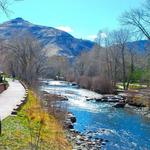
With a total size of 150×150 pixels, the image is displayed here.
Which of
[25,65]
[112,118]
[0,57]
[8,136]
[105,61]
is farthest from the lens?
[105,61]

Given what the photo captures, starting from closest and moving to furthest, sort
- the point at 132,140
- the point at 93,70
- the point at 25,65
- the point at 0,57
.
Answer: the point at 132,140 < the point at 25,65 < the point at 0,57 < the point at 93,70

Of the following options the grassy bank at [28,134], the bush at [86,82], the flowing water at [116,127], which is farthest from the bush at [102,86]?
the grassy bank at [28,134]

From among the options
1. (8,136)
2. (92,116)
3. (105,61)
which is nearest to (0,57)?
(105,61)

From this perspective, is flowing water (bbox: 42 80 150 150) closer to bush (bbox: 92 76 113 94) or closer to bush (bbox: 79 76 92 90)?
bush (bbox: 92 76 113 94)

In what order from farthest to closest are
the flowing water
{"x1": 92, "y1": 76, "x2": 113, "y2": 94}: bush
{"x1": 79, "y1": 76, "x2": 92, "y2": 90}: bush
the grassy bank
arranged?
{"x1": 79, "y1": 76, "x2": 92, "y2": 90}: bush
{"x1": 92, "y1": 76, "x2": 113, "y2": 94}: bush
the flowing water
the grassy bank

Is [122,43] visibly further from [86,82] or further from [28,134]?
[28,134]

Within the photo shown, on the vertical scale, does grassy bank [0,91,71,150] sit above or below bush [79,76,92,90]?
below

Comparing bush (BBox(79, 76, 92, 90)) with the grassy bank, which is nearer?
the grassy bank

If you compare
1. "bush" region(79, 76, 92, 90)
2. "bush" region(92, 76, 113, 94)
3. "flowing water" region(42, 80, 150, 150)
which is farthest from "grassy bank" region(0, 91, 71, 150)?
"bush" region(79, 76, 92, 90)

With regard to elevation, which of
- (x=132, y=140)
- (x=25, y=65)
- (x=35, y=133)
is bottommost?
(x=132, y=140)

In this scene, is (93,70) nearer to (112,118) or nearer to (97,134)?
(112,118)

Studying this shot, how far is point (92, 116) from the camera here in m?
37.9

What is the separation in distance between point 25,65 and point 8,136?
50.7 m

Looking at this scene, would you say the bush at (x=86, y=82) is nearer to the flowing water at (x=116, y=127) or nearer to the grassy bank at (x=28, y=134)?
the flowing water at (x=116, y=127)
